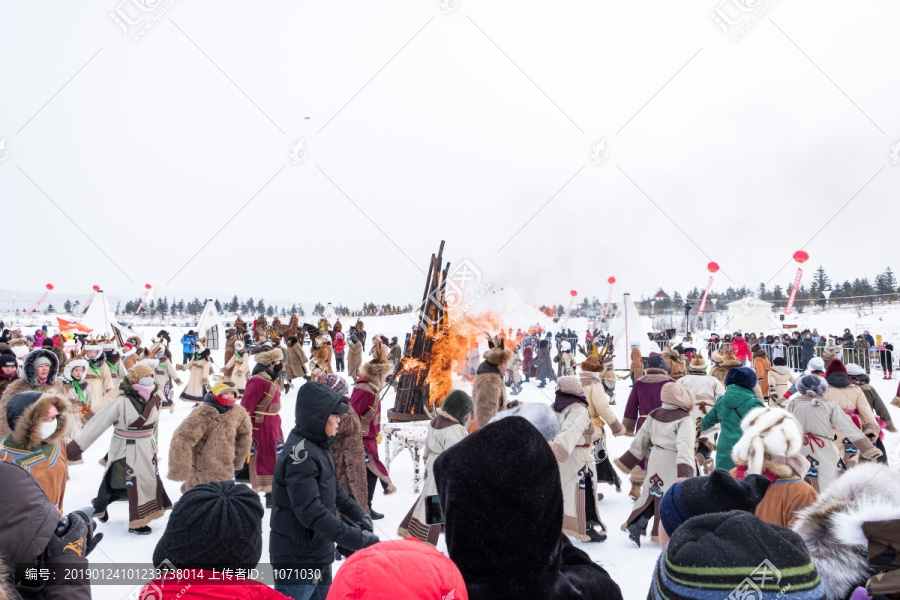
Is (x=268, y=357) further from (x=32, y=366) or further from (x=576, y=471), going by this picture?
(x=576, y=471)

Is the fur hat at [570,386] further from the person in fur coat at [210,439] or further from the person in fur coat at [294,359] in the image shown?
the person in fur coat at [294,359]

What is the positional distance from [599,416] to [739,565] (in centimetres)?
580

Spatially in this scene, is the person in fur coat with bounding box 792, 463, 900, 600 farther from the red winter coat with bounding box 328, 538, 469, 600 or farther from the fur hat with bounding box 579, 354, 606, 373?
the fur hat with bounding box 579, 354, 606, 373

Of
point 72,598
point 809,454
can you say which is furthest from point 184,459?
point 809,454

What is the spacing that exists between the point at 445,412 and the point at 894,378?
19.5 metres

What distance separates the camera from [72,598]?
247 centimetres

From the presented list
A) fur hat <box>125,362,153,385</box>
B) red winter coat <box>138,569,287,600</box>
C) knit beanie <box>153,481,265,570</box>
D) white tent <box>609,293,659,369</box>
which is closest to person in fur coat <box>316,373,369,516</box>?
fur hat <box>125,362,153,385</box>

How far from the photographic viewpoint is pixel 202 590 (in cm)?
192

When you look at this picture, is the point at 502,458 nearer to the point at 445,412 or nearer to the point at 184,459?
the point at 445,412

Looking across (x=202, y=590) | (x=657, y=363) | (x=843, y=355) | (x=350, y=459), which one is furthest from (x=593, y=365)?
(x=843, y=355)

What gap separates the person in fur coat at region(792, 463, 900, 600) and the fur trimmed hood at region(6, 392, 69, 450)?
180 inches

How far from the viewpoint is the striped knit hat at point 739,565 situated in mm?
1584

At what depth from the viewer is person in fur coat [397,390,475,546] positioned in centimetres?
517

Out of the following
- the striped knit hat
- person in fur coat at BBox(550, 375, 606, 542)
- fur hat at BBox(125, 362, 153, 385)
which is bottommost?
person in fur coat at BBox(550, 375, 606, 542)
